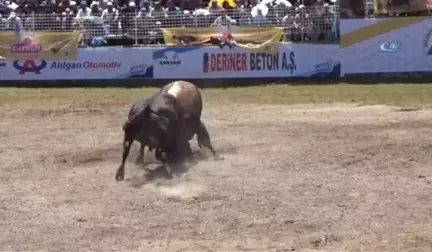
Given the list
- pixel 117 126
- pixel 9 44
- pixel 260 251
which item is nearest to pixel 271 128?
Answer: pixel 117 126

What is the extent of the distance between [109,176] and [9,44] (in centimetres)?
1376

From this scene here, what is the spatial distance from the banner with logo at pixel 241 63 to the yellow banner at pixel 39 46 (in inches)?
96.5

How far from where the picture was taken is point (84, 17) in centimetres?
2466

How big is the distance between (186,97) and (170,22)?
12583 mm

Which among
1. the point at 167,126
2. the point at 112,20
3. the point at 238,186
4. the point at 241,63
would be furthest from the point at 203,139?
the point at 112,20

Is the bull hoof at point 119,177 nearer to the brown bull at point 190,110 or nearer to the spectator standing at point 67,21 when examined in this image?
the brown bull at point 190,110

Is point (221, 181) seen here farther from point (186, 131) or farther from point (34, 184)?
point (34, 184)

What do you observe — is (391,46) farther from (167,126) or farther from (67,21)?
(167,126)

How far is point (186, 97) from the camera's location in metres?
11.9

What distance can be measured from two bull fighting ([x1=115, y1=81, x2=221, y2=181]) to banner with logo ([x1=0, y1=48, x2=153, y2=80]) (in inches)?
439

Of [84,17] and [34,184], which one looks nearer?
[34,184]

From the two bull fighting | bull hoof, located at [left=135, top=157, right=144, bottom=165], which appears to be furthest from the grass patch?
bull hoof, located at [left=135, top=157, right=144, bottom=165]

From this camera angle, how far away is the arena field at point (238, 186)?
318 inches

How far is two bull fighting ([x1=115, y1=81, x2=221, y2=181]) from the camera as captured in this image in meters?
10.9
